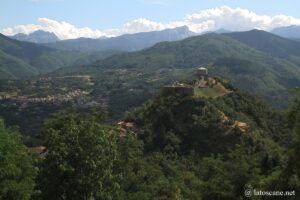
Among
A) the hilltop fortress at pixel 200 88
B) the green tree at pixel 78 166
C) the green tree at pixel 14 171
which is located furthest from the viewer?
the hilltop fortress at pixel 200 88

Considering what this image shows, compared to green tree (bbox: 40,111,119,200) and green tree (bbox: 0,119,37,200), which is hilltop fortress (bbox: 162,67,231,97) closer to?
green tree (bbox: 40,111,119,200)

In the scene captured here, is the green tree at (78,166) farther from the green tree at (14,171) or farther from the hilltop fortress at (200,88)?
the hilltop fortress at (200,88)

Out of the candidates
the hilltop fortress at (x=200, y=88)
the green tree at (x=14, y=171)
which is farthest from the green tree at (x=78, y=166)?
the hilltop fortress at (x=200, y=88)

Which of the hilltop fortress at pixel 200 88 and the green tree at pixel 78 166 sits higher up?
the green tree at pixel 78 166

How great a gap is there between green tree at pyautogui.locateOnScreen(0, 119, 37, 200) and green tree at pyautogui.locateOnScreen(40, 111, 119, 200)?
1979 mm

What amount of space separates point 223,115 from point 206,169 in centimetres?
3098

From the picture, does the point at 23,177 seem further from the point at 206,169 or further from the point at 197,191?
the point at 206,169

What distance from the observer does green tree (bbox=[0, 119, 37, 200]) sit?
128 ft

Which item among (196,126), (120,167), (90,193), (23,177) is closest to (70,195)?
(90,193)

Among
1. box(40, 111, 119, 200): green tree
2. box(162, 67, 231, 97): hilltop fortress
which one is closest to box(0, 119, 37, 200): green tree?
box(40, 111, 119, 200): green tree

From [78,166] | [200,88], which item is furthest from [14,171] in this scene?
[200,88]

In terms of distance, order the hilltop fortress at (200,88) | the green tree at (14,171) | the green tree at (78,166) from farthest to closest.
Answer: the hilltop fortress at (200,88)
the green tree at (78,166)
the green tree at (14,171)

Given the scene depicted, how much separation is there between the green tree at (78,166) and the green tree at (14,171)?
1.98 meters

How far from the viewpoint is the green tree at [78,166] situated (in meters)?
43.8
